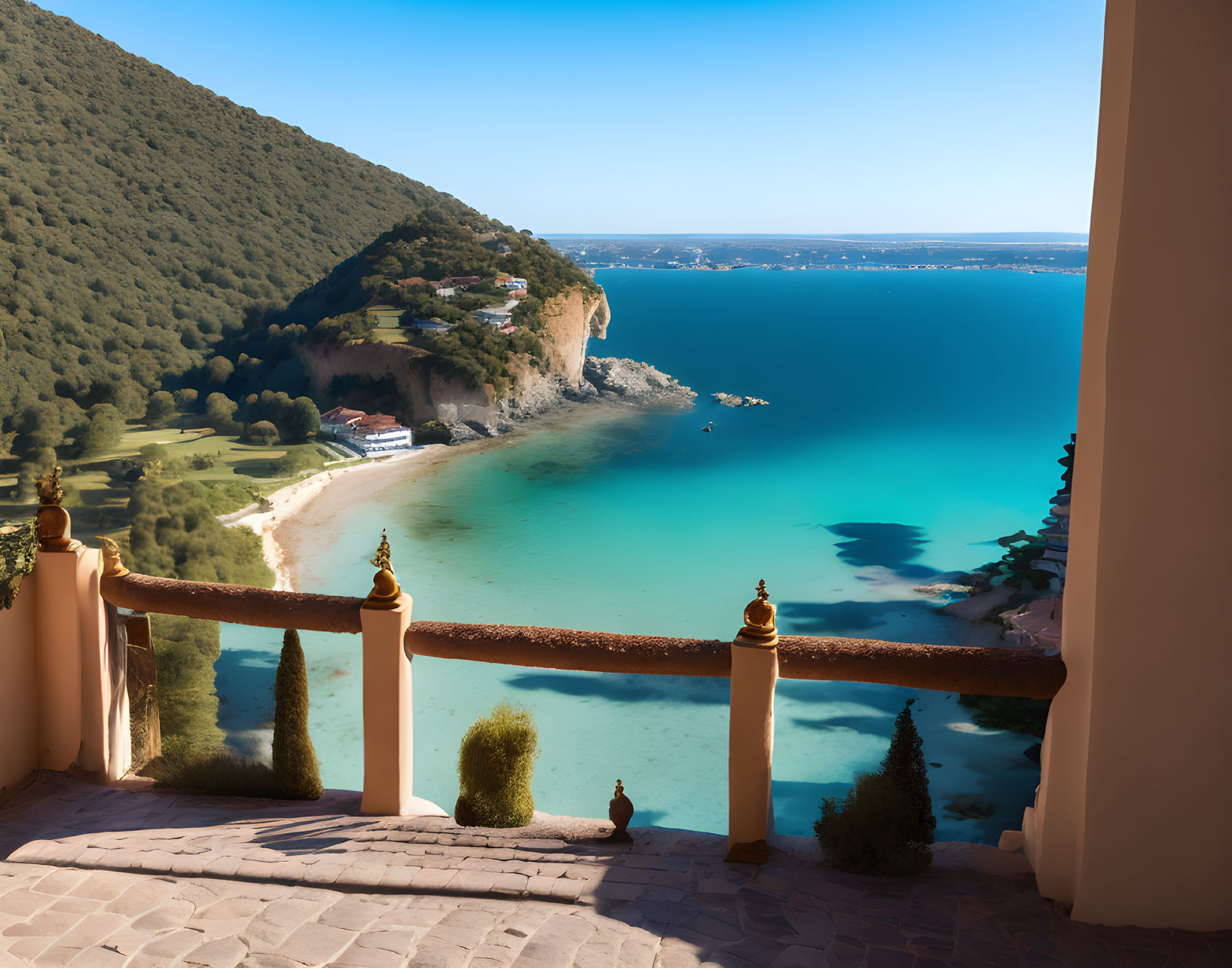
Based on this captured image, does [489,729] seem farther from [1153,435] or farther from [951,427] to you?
[951,427]

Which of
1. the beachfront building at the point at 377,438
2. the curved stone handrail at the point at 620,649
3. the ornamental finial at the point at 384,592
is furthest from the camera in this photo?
the beachfront building at the point at 377,438

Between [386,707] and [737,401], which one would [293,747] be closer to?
[386,707]

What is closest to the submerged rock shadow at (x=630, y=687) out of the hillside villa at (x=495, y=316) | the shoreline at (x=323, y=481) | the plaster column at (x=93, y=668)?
the shoreline at (x=323, y=481)

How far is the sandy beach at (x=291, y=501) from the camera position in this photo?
30.4 m

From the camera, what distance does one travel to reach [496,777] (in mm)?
5516

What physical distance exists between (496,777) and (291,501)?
34748 millimetres

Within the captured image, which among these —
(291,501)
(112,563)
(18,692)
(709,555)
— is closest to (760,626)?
(112,563)

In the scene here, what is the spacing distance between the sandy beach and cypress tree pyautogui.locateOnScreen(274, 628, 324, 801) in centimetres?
2128

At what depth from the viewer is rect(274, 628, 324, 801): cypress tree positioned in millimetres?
5582

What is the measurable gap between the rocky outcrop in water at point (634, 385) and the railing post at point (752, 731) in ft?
196

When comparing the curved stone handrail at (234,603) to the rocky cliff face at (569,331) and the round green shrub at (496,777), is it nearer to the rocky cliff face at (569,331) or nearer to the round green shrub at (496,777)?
the round green shrub at (496,777)

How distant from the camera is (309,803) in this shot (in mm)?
5449

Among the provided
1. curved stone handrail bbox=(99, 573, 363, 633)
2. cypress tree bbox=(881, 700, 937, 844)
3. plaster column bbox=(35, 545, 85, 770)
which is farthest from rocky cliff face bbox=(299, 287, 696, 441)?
→ cypress tree bbox=(881, 700, 937, 844)

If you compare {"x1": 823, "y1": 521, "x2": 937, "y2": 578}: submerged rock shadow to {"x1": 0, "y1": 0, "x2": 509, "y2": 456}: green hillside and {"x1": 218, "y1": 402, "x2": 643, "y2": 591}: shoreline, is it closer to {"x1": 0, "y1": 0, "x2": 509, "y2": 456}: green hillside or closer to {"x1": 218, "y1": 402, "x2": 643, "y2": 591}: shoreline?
{"x1": 218, "y1": 402, "x2": 643, "y2": 591}: shoreline
